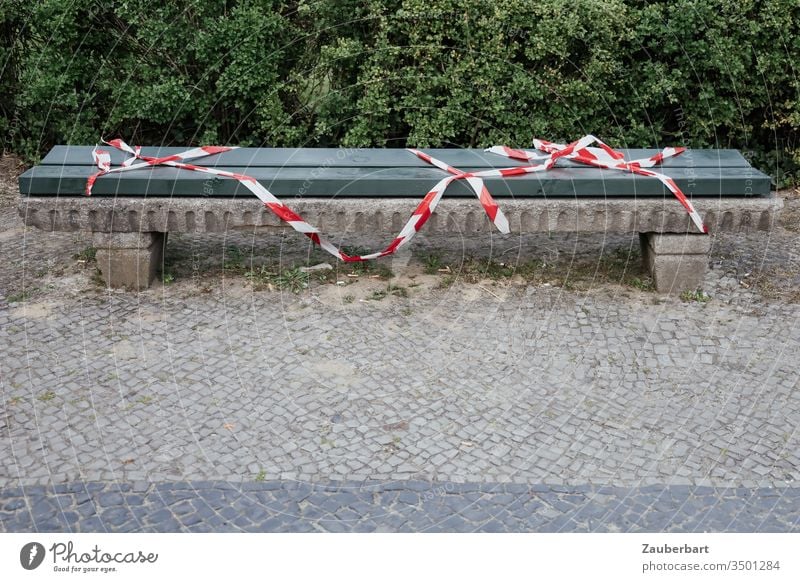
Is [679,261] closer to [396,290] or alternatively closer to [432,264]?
[432,264]

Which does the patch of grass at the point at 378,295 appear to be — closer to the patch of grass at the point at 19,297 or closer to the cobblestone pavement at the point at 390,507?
the cobblestone pavement at the point at 390,507

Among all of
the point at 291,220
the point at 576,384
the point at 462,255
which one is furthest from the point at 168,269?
the point at 576,384

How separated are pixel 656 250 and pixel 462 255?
4.61 ft

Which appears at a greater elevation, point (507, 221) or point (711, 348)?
point (507, 221)

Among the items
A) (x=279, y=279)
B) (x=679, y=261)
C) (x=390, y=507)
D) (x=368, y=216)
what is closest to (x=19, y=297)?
(x=279, y=279)

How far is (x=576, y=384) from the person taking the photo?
5.29 m

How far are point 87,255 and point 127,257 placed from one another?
2.65ft

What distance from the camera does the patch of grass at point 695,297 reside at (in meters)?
6.34

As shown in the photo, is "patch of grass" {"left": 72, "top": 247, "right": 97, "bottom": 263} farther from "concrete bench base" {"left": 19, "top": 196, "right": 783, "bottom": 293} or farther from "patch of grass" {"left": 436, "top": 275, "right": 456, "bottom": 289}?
"patch of grass" {"left": 436, "top": 275, "right": 456, "bottom": 289}

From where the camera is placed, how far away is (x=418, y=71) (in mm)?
8156

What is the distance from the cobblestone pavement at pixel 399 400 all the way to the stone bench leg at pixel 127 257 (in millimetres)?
124

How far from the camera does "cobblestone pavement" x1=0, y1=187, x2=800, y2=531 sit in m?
4.25
